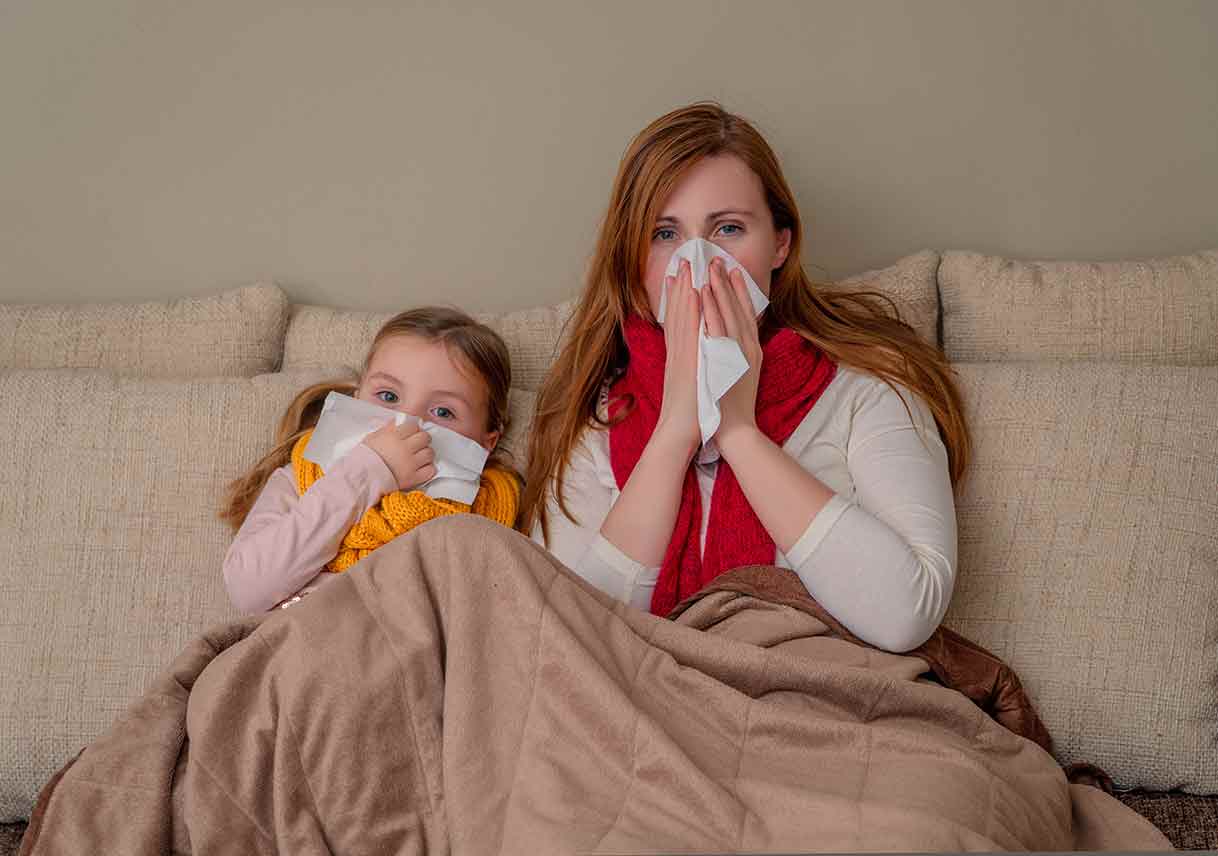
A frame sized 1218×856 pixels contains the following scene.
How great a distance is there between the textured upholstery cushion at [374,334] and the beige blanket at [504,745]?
2.14 ft

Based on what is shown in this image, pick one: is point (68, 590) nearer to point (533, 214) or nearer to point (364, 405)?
point (364, 405)

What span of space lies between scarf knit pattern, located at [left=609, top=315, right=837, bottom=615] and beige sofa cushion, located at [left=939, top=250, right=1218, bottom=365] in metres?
0.34

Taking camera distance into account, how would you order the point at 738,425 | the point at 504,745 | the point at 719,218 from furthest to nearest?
the point at 719,218 → the point at 738,425 → the point at 504,745

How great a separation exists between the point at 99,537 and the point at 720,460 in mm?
875

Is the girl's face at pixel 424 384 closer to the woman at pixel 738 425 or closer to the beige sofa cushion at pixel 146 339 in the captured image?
the woman at pixel 738 425

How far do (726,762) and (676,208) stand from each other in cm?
80

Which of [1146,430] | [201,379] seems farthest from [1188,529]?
[201,379]

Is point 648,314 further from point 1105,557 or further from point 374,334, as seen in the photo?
point 1105,557

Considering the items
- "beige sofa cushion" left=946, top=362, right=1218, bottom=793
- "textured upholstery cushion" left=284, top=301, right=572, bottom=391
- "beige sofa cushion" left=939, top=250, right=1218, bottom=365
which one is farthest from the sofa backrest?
"textured upholstery cushion" left=284, top=301, right=572, bottom=391

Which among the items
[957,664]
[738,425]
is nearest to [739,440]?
[738,425]

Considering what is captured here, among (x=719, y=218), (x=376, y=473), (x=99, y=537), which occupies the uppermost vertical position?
(x=719, y=218)

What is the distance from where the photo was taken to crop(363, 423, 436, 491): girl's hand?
5.73ft

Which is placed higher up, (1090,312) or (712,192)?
(712,192)

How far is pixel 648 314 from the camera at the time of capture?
6.07 feet
